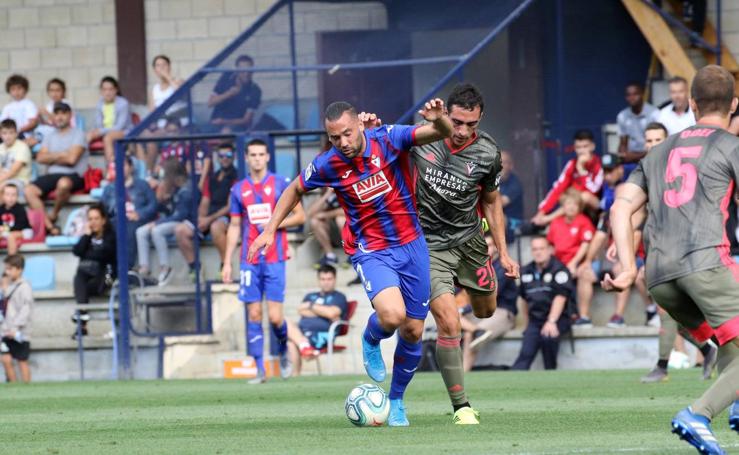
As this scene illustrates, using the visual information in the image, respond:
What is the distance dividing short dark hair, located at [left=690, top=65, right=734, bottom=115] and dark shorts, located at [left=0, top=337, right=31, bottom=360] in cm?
1222

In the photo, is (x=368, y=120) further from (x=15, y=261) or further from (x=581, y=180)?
(x=15, y=261)

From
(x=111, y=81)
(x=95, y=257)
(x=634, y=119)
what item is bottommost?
(x=95, y=257)

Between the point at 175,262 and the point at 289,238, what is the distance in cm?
155

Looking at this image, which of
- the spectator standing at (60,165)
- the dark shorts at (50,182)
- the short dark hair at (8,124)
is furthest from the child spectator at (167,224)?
the short dark hair at (8,124)

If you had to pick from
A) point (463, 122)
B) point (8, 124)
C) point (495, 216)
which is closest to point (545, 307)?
point (495, 216)

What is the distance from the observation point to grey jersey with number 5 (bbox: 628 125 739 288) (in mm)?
6309

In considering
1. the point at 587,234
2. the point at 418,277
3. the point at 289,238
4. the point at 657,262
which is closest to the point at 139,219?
the point at 289,238

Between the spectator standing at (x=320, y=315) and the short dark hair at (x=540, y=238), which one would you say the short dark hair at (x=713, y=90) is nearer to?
the short dark hair at (x=540, y=238)

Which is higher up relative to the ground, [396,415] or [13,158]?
[13,158]

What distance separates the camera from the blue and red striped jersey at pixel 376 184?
8.23 meters

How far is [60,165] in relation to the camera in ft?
64.1

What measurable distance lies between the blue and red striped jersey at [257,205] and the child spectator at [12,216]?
5.53 metres

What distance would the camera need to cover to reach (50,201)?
1936 cm

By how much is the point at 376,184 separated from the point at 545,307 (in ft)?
26.4
